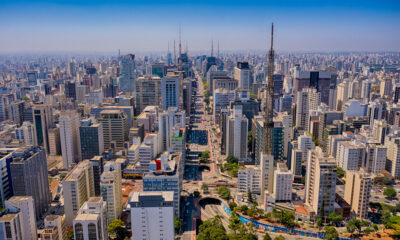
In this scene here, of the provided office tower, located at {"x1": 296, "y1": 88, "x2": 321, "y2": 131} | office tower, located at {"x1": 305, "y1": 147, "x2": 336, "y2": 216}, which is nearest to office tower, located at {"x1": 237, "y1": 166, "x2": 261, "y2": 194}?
office tower, located at {"x1": 305, "y1": 147, "x2": 336, "y2": 216}

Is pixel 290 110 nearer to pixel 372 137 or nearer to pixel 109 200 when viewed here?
pixel 372 137

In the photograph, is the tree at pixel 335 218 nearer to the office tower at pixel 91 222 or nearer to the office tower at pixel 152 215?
the office tower at pixel 152 215

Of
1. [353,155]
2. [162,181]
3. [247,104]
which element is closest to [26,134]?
[162,181]

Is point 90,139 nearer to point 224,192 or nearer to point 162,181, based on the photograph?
point 162,181

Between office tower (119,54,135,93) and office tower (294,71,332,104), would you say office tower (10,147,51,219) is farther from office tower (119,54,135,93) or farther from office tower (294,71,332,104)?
office tower (119,54,135,93)

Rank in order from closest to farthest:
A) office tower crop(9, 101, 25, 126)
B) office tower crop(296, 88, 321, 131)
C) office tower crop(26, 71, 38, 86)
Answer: office tower crop(9, 101, 25, 126)
office tower crop(296, 88, 321, 131)
office tower crop(26, 71, 38, 86)

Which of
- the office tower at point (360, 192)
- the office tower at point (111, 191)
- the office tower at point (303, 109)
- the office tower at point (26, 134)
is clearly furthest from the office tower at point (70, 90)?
the office tower at point (360, 192)
